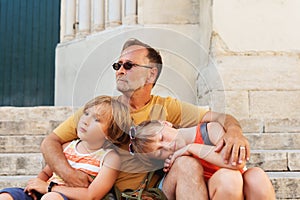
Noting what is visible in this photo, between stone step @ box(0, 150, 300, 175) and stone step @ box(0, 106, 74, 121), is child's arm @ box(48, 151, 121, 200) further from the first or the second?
stone step @ box(0, 106, 74, 121)

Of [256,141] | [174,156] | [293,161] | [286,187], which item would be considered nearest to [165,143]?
[174,156]

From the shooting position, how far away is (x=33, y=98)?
507 centimetres

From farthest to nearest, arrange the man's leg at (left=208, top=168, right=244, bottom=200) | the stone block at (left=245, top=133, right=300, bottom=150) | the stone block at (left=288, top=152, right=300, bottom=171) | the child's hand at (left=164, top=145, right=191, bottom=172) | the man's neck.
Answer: the stone block at (left=245, top=133, right=300, bottom=150) < the stone block at (left=288, top=152, right=300, bottom=171) < the man's neck < the child's hand at (left=164, top=145, right=191, bottom=172) < the man's leg at (left=208, top=168, right=244, bottom=200)

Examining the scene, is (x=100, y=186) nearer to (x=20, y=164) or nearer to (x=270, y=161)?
(x=20, y=164)

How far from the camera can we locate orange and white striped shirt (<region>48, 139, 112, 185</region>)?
153 centimetres

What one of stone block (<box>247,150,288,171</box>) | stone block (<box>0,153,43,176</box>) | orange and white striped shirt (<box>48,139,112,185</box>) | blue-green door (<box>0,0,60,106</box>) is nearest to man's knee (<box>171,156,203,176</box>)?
orange and white striped shirt (<box>48,139,112,185</box>)

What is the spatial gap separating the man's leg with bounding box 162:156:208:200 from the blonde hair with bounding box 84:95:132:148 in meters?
0.21

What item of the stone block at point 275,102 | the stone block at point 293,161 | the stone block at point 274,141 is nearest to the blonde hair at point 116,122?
the stone block at point 293,161

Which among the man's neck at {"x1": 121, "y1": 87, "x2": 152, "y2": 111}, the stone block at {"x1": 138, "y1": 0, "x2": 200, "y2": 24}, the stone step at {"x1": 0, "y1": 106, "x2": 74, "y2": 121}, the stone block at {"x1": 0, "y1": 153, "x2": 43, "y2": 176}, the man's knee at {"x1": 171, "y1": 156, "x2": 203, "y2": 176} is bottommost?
the stone block at {"x1": 0, "y1": 153, "x2": 43, "y2": 176}

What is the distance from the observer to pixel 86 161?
5.10ft

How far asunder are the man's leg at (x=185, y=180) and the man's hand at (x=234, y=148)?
9 centimetres

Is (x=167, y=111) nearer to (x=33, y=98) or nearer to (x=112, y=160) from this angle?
(x=112, y=160)

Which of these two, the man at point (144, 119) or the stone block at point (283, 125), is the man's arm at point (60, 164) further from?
the stone block at point (283, 125)

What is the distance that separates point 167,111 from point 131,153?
26cm
